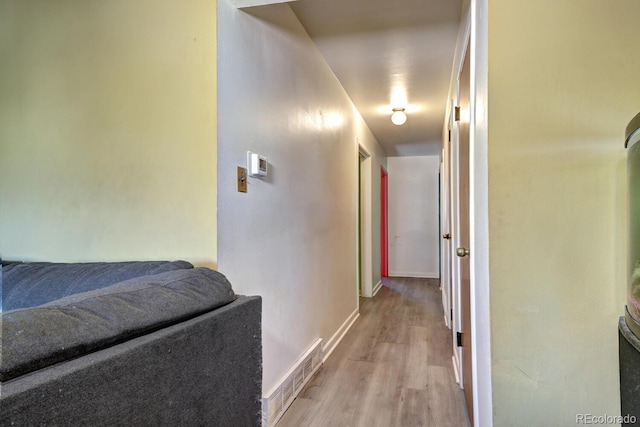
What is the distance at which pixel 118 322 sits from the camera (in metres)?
0.74

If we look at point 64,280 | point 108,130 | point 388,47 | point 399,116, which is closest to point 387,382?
point 64,280

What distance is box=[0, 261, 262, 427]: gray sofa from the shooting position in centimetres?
57

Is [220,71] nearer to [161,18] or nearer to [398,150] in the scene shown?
[161,18]

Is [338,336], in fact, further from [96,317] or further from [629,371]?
[96,317]

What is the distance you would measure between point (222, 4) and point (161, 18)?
0.97 feet

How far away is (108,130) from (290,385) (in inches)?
62.9

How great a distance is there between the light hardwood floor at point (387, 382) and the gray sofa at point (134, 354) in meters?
0.85

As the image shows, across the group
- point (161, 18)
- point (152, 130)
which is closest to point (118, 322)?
point (152, 130)

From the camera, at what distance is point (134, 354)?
70cm

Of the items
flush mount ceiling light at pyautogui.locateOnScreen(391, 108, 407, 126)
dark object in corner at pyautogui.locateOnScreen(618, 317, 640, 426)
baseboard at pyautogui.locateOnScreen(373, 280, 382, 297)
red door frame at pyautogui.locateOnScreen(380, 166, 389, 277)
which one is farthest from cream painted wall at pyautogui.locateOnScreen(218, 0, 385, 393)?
red door frame at pyautogui.locateOnScreen(380, 166, 389, 277)

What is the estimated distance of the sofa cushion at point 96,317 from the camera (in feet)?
1.91

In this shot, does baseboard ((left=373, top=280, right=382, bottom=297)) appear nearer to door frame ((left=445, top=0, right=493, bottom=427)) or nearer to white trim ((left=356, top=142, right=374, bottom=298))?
white trim ((left=356, top=142, right=374, bottom=298))

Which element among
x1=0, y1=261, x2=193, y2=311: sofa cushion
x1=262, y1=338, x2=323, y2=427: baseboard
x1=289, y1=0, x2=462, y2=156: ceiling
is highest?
x1=289, y1=0, x2=462, y2=156: ceiling

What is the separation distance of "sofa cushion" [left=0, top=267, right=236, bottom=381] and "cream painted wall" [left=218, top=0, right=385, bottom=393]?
0.47 metres
